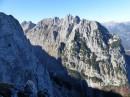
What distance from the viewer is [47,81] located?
6713 inches

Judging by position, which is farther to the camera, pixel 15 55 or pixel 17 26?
pixel 17 26

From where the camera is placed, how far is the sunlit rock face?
13950 centimetres

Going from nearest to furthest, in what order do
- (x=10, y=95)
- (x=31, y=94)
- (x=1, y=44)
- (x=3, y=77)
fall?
(x=10, y=95), (x=31, y=94), (x=3, y=77), (x=1, y=44)

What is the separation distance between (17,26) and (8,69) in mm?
37376

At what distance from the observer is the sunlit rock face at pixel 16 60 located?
458 ft

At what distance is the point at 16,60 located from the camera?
149125 mm

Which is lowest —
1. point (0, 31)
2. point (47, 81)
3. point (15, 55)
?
point (47, 81)

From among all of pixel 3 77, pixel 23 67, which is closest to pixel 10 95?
pixel 3 77

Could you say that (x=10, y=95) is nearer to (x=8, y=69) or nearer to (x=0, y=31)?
(x=8, y=69)

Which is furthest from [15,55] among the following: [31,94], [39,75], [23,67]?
[31,94]

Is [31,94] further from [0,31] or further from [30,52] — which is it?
[30,52]

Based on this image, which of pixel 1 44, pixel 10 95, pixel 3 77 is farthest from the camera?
pixel 1 44

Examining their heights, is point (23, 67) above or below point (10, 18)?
below

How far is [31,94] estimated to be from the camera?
52469 millimetres
